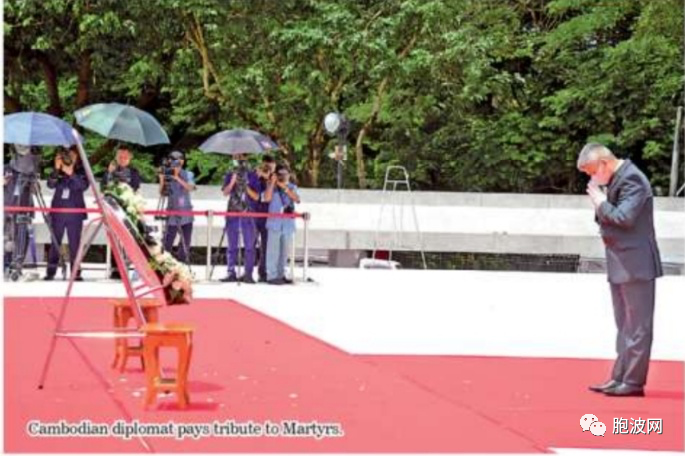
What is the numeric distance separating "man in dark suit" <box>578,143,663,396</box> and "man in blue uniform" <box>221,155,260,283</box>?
24.3ft

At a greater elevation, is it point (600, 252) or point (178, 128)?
point (178, 128)

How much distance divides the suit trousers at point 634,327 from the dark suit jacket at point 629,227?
0.08m

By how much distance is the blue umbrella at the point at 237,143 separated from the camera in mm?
13891

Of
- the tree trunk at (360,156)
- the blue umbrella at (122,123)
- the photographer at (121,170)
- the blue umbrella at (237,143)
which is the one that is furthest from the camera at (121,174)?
the tree trunk at (360,156)

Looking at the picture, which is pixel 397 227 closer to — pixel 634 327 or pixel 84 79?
pixel 84 79

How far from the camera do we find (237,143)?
46.0 feet

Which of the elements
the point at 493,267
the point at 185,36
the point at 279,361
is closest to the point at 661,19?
the point at 493,267

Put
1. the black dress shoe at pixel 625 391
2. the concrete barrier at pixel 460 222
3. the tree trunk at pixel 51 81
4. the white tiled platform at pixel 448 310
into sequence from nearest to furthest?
the black dress shoe at pixel 625 391
the white tiled platform at pixel 448 310
the concrete barrier at pixel 460 222
the tree trunk at pixel 51 81

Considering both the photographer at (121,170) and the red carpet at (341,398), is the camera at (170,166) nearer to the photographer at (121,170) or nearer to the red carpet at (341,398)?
the photographer at (121,170)

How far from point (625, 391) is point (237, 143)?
329 inches

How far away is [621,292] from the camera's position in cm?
636

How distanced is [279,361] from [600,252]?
13.6 metres

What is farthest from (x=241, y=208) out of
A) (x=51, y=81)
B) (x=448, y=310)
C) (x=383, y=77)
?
(x=51, y=81)

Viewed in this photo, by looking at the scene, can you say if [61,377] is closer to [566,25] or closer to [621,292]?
[621,292]
